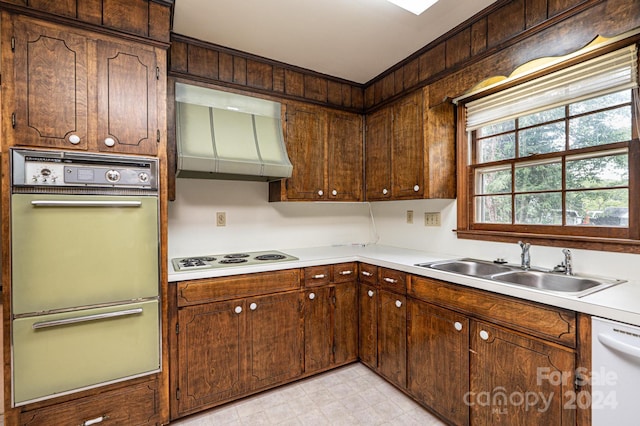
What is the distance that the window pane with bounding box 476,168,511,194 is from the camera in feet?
7.03

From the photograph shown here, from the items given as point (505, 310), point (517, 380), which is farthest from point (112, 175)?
point (517, 380)

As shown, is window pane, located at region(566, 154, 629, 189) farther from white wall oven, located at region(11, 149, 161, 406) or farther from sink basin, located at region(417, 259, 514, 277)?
white wall oven, located at region(11, 149, 161, 406)

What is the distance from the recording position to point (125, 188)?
5.40ft

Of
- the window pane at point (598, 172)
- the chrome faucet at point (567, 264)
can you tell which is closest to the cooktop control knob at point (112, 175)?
the chrome faucet at point (567, 264)

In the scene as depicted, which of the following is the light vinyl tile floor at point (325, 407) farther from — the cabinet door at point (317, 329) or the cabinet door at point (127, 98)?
the cabinet door at point (127, 98)

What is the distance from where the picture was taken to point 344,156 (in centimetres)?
286

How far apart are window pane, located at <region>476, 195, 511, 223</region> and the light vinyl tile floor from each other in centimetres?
142

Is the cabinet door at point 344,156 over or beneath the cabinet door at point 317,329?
over

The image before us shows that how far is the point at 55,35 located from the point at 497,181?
2.85 m

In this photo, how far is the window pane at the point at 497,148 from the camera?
211cm

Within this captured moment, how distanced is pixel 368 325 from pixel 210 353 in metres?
1.20

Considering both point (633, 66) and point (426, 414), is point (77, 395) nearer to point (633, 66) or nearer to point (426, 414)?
point (426, 414)

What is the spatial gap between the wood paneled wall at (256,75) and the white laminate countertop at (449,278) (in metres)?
1.41

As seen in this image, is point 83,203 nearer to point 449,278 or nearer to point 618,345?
point 449,278
